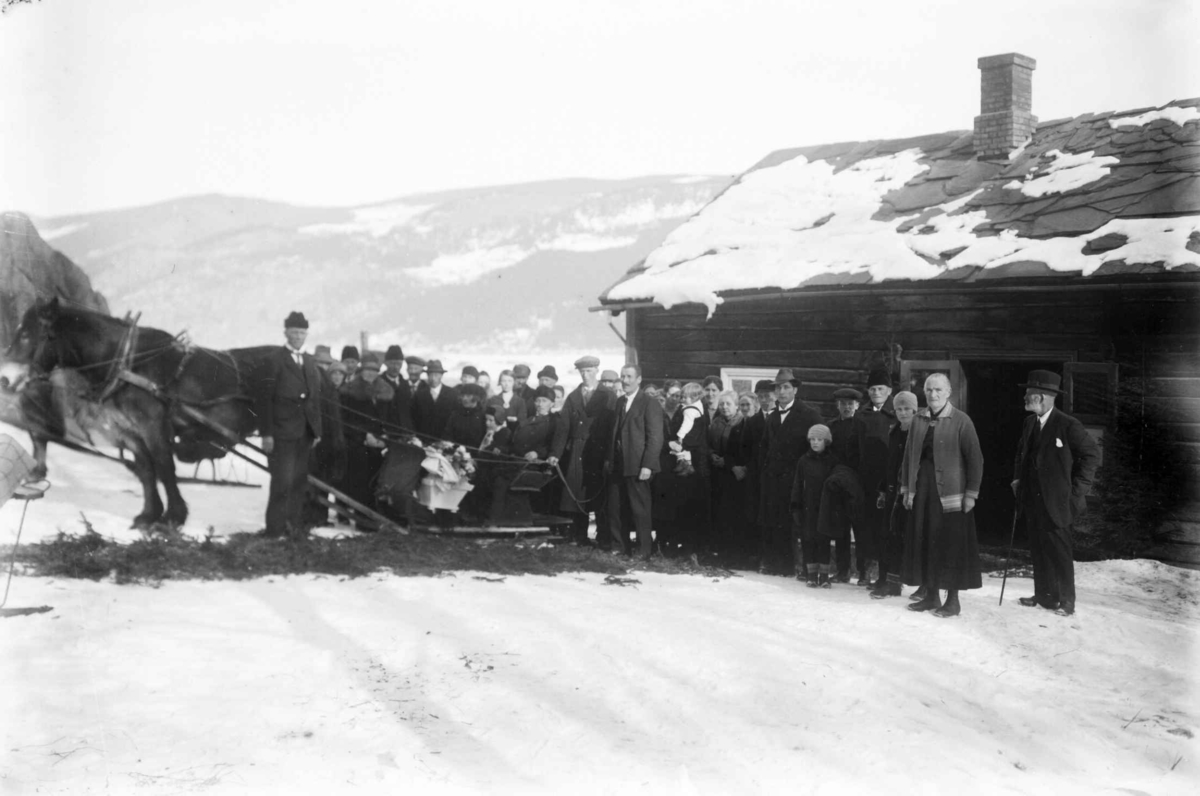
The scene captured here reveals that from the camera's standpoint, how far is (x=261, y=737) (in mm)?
4840

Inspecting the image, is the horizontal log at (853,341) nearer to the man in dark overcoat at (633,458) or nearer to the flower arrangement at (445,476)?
the man in dark overcoat at (633,458)

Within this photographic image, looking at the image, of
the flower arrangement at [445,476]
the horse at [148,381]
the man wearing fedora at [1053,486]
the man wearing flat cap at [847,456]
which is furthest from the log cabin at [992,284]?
the horse at [148,381]

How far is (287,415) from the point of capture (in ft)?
29.1

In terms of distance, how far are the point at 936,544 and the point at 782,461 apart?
1751 mm

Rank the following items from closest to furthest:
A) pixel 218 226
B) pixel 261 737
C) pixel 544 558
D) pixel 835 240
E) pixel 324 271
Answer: pixel 261 737
pixel 544 558
pixel 835 240
pixel 324 271
pixel 218 226

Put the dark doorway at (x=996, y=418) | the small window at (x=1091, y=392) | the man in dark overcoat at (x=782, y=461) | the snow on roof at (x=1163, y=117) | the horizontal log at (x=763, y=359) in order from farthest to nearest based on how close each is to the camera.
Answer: the dark doorway at (x=996, y=418) → the horizontal log at (x=763, y=359) → the snow on roof at (x=1163, y=117) → the small window at (x=1091, y=392) → the man in dark overcoat at (x=782, y=461)

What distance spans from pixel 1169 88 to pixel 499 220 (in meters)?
46.3

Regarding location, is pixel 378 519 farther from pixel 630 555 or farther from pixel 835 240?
pixel 835 240

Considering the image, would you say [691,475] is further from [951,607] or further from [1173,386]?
[1173,386]

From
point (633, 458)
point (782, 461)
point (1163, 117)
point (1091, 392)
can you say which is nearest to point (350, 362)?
point (633, 458)

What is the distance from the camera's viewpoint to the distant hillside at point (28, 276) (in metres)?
7.35

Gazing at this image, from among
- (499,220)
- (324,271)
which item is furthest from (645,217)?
(324,271)

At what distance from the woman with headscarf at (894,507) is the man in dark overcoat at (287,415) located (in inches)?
196

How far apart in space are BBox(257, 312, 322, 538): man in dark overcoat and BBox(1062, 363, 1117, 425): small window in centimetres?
737
